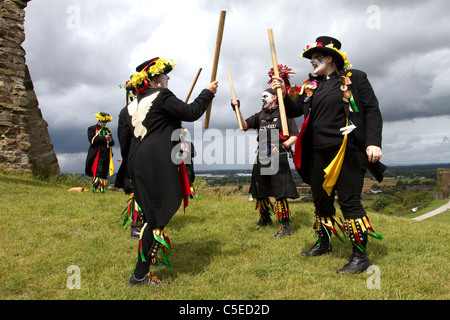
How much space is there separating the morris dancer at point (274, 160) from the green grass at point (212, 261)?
1.55 ft

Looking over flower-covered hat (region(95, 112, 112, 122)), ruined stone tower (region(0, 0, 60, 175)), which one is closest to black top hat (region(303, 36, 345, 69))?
flower-covered hat (region(95, 112, 112, 122))

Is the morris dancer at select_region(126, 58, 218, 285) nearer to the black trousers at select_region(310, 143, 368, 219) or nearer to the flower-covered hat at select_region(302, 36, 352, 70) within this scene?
the flower-covered hat at select_region(302, 36, 352, 70)

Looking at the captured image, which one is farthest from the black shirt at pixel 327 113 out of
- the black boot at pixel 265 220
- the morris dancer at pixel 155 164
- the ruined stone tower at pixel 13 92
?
the ruined stone tower at pixel 13 92

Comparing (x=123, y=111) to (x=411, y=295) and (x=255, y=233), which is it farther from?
(x=411, y=295)

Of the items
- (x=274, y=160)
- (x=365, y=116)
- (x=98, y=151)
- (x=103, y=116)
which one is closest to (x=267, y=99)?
(x=274, y=160)

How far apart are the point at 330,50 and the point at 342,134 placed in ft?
2.90

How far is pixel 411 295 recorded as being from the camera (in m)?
2.79

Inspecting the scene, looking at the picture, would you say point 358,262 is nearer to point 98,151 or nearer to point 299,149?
point 299,149

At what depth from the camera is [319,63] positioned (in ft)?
11.7

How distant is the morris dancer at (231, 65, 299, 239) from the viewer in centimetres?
499

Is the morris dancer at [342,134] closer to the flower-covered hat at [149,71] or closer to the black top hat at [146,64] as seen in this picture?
the flower-covered hat at [149,71]

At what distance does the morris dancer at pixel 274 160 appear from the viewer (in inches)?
197

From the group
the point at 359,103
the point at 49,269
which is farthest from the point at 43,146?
the point at 359,103
